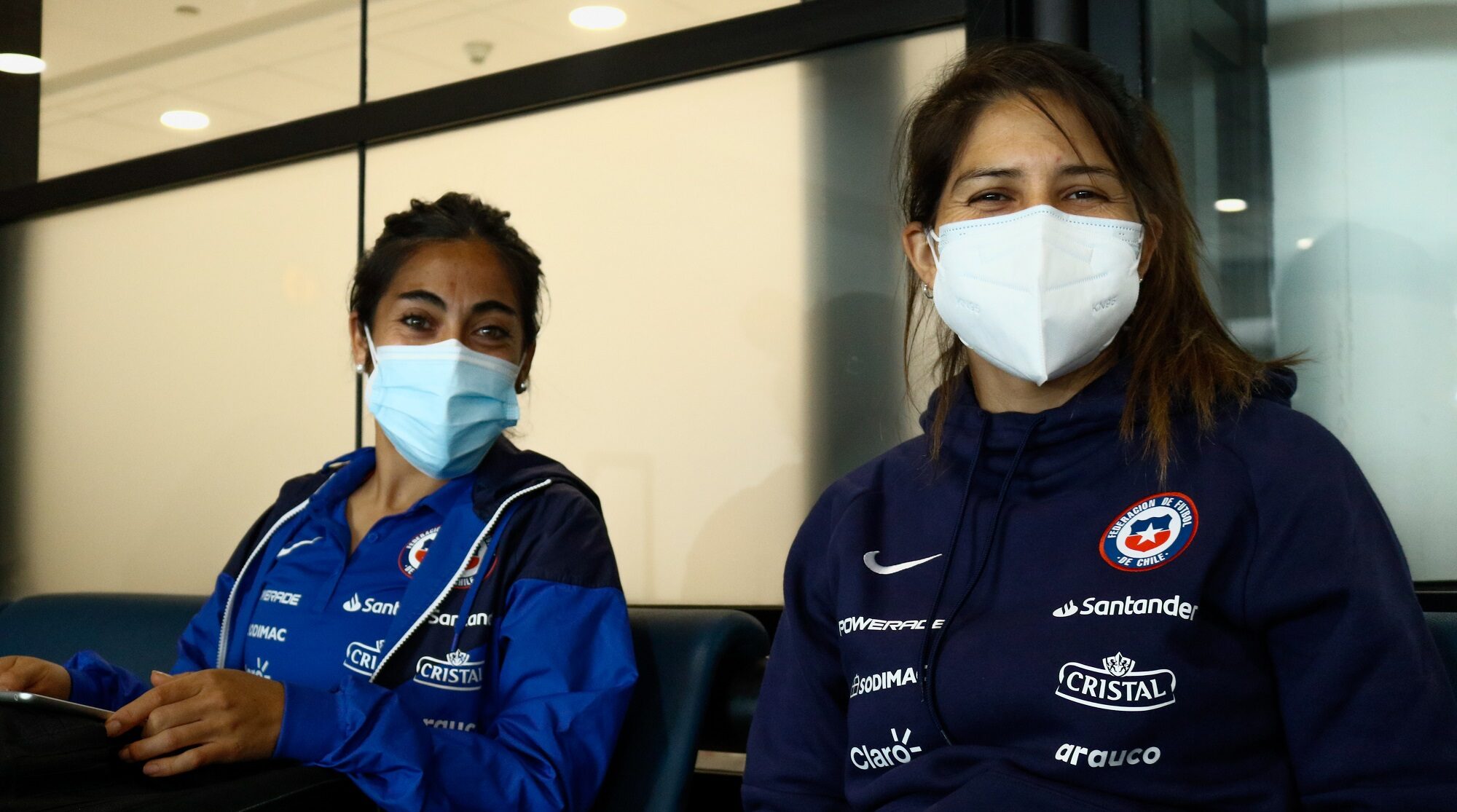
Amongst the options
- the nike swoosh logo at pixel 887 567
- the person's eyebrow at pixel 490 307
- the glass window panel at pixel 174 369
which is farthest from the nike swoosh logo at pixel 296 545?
the glass window panel at pixel 174 369

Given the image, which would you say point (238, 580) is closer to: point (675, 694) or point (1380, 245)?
point (675, 694)

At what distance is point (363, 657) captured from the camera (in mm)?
1841

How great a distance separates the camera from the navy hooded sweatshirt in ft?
3.95

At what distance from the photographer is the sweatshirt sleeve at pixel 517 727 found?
1.55 m

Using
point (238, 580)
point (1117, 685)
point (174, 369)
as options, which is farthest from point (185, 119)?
point (1117, 685)

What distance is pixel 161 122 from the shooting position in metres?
3.61

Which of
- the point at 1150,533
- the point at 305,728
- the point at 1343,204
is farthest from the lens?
the point at 1343,204

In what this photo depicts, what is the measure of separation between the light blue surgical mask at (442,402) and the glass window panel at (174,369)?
123 centimetres

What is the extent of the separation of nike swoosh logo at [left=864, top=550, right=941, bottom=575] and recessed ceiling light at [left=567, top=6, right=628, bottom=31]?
5.58ft

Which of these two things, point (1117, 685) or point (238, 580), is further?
point (238, 580)

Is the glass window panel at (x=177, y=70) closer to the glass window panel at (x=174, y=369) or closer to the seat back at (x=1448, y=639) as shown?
the glass window panel at (x=174, y=369)

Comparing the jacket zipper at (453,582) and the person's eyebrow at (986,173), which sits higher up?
→ the person's eyebrow at (986,173)

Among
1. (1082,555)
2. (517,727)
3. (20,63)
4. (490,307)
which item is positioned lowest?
(517,727)

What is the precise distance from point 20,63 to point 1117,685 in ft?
13.1
